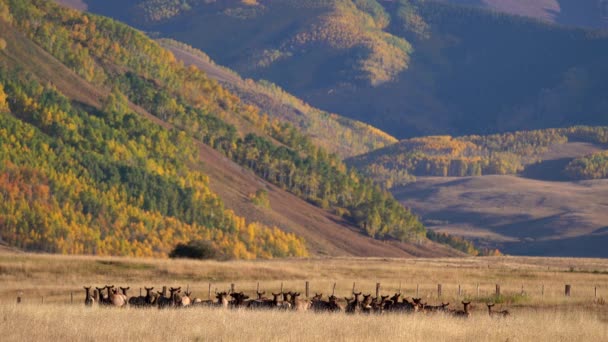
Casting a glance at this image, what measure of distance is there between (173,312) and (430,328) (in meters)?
12.5

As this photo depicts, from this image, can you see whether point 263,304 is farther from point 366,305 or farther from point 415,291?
point 415,291

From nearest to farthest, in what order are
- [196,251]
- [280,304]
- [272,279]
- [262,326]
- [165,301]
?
[262,326] < [165,301] < [280,304] < [272,279] < [196,251]

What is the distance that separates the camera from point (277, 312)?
5662cm

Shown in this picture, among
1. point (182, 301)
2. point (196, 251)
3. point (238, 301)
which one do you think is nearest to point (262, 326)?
point (182, 301)

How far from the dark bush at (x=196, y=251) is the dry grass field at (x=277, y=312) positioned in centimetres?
2413

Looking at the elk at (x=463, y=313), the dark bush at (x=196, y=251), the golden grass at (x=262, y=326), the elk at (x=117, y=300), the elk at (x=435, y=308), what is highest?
the dark bush at (x=196, y=251)

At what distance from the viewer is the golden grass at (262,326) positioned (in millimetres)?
44812

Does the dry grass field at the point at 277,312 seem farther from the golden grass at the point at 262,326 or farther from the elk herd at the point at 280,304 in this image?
the elk herd at the point at 280,304

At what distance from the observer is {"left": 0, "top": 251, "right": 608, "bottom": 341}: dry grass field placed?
46344mm

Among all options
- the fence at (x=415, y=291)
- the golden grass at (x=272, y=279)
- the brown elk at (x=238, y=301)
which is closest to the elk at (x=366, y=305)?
the brown elk at (x=238, y=301)

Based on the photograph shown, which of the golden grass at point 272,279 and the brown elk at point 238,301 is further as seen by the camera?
the golden grass at point 272,279

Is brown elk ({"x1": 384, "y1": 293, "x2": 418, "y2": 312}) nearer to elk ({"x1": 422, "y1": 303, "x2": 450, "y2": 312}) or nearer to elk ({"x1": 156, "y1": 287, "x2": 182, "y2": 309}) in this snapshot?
elk ({"x1": 422, "y1": 303, "x2": 450, "y2": 312})

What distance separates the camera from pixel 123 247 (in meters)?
192

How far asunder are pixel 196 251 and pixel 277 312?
71354mm
